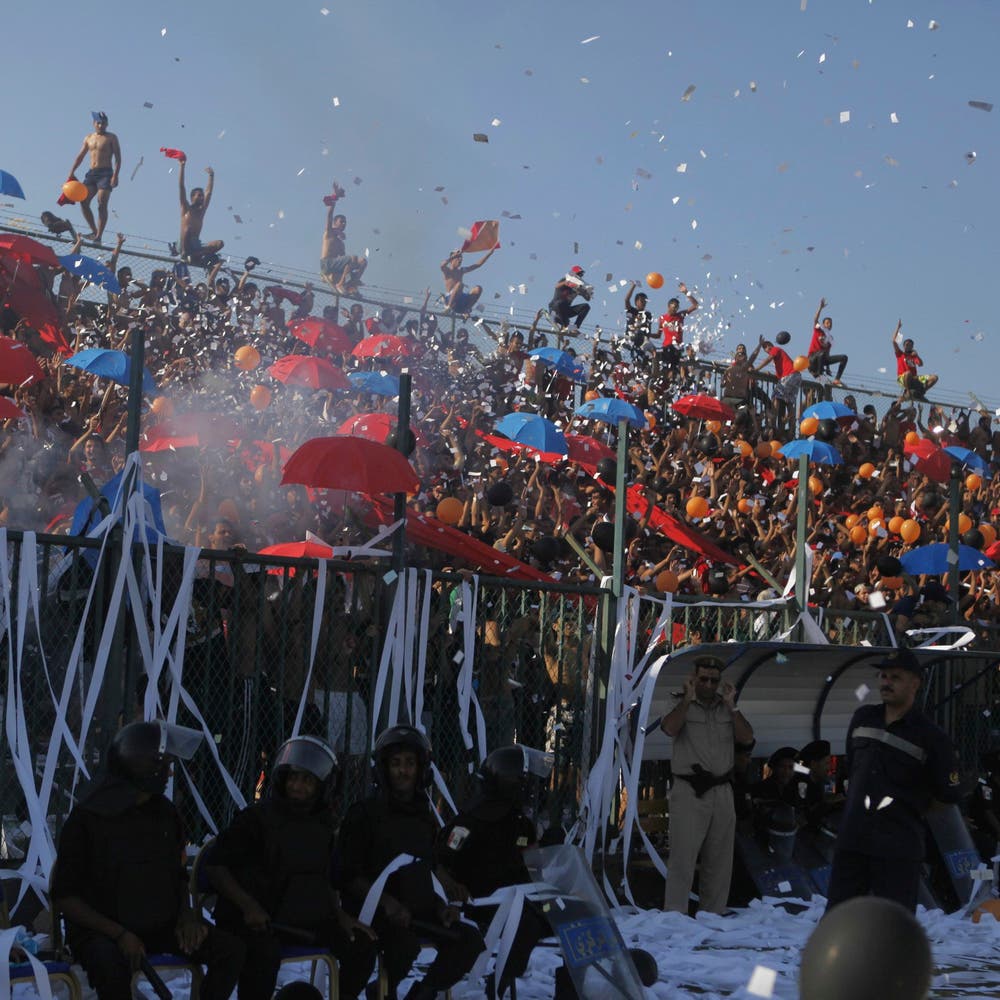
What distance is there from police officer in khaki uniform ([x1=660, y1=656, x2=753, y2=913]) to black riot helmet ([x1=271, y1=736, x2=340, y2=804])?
377cm

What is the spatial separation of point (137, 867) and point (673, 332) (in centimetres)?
1695

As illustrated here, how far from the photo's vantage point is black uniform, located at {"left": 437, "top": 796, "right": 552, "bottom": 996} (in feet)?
22.3

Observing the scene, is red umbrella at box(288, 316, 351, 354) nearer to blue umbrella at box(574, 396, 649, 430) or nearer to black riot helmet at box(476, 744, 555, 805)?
blue umbrella at box(574, 396, 649, 430)

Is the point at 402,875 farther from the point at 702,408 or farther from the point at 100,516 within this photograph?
the point at 702,408

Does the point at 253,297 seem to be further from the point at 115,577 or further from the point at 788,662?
the point at 115,577

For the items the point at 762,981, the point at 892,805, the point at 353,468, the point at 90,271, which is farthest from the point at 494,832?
the point at 90,271

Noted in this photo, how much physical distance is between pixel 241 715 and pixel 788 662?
4591 millimetres

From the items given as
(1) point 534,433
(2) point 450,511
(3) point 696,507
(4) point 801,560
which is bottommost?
(4) point 801,560

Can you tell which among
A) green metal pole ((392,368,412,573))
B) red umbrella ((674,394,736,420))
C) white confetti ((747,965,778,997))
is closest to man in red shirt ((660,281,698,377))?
red umbrella ((674,394,736,420))

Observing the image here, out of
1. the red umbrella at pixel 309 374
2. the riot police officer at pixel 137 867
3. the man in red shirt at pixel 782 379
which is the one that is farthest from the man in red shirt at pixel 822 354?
the riot police officer at pixel 137 867

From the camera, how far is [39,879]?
6199 mm

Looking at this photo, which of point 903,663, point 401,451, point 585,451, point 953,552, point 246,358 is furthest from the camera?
point 246,358

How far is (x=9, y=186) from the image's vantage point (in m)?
18.2

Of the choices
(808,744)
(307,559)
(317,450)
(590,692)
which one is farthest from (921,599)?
(307,559)
